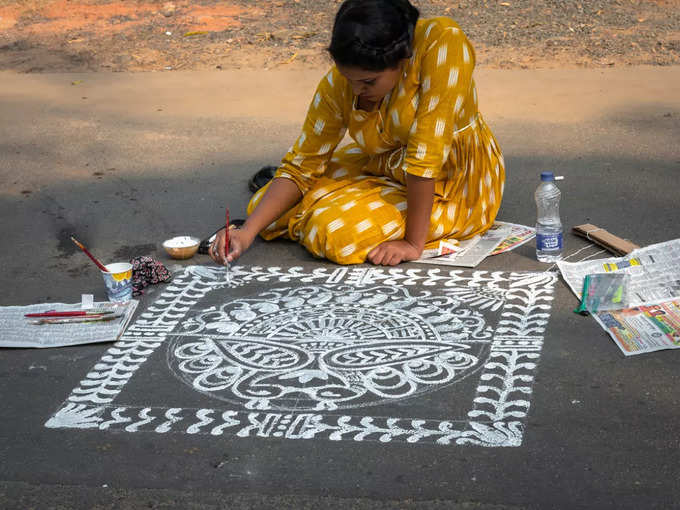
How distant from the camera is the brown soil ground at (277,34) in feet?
22.8

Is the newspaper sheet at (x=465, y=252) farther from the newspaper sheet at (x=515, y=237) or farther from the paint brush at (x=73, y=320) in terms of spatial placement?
the paint brush at (x=73, y=320)

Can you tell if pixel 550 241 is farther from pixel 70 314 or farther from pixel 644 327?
pixel 70 314

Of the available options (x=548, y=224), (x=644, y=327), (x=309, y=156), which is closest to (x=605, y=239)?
(x=548, y=224)

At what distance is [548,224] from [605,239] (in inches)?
9.6

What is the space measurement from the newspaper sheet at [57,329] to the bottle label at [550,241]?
150 cm

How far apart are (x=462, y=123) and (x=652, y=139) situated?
1.85 meters

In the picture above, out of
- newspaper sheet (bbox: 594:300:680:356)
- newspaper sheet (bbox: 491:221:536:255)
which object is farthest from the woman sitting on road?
newspaper sheet (bbox: 594:300:680:356)

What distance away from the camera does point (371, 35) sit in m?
2.94

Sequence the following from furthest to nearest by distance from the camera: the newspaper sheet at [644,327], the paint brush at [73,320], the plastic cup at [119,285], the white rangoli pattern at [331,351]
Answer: the plastic cup at [119,285], the paint brush at [73,320], the newspaper sheet at [644,327], the white rangoli pattern at [331,351]

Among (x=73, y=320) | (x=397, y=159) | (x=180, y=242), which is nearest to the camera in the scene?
(x=73, y=320)

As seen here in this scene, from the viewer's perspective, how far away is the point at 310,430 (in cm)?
238

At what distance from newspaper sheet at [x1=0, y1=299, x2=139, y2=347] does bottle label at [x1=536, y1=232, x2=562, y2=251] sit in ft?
4.91

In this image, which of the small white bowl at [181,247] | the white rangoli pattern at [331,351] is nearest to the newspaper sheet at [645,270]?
the white rangoli pattern at [331,351]

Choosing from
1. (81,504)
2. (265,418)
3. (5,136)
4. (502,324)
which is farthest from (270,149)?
(81,504)
